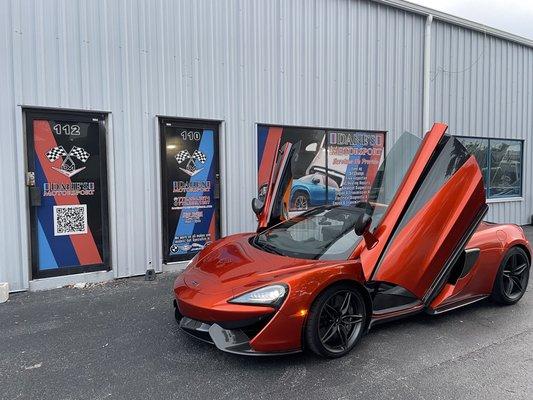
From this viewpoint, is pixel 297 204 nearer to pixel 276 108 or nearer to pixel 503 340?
pixel 276 108

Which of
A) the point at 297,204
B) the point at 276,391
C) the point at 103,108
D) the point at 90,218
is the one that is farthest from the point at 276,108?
the point at 276,391

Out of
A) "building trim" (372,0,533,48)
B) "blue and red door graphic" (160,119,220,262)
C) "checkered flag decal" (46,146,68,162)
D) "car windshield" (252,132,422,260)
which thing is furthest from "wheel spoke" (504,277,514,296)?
"building trim" (372,0,533,48)

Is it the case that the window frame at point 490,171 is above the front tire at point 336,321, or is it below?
above

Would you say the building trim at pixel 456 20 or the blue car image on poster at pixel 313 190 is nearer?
the blue car image on poster at pixel 313 190

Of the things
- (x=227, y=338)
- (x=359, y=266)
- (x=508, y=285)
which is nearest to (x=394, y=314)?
(x=359, y=266)

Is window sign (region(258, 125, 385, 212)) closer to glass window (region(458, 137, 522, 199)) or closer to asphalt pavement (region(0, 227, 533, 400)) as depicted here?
glass window (region(458, 137, 522, 199))

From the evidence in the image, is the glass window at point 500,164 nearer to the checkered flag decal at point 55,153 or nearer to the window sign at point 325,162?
the window sign at point 325,162

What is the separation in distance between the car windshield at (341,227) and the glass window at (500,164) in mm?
7602

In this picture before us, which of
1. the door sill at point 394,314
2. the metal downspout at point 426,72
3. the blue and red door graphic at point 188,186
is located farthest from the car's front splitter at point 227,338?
the metal downspout at point 426,72

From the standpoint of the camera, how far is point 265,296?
126 inches

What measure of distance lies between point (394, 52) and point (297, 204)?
4.02 m

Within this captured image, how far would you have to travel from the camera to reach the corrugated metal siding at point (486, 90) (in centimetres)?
1004

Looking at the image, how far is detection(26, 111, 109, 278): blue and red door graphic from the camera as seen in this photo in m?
5.77

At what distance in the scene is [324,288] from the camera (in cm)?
338
